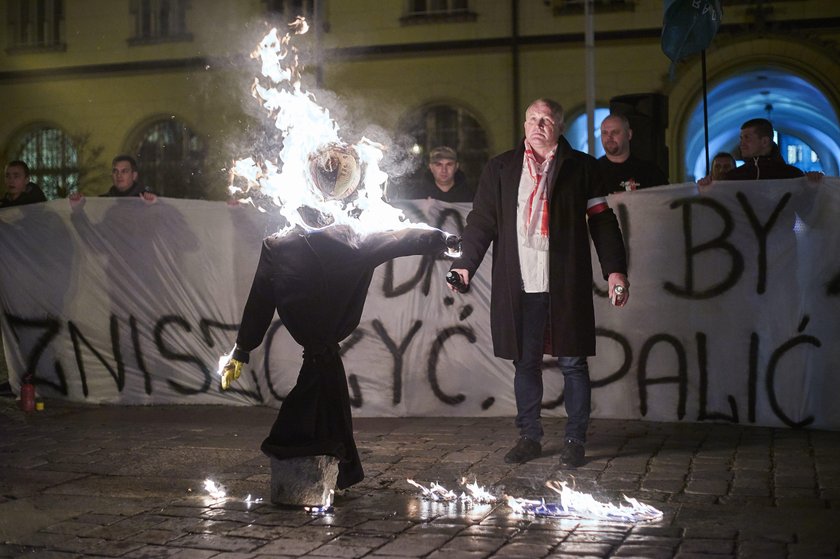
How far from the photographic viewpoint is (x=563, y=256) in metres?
6.64

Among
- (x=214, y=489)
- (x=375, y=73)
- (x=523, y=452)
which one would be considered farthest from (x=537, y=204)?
(x=375, y=73)

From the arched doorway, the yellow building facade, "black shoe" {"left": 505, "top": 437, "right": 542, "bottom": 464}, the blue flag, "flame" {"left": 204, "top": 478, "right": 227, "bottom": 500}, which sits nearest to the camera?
"flame" {"left": 204, "top": 478, "right": 227, "bottom": 500}

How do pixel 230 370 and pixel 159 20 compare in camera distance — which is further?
pixel 159 20

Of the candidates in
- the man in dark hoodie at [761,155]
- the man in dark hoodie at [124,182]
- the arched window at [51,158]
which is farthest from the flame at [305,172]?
the arched window at [51,158]

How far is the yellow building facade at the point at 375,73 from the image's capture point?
23328mm

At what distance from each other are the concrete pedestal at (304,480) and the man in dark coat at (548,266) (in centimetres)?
137

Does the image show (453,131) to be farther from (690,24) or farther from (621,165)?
(621,165)

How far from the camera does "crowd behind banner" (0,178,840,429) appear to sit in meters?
7.92

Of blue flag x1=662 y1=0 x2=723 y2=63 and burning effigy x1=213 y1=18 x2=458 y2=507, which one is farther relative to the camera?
blue flag x1=662 y1=0 x2=723 y2=63

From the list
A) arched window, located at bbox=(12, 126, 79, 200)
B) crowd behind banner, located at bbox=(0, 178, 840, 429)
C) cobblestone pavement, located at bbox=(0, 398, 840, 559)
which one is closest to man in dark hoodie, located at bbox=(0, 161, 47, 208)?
crowd behind banner, located at bbox=(0, 178, 840, 429)

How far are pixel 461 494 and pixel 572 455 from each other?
3.17 feet

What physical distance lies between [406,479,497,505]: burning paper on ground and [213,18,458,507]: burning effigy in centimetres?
35

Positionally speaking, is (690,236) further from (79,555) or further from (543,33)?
(543,33)

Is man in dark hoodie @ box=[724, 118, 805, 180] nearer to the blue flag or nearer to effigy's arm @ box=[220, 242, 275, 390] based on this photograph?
the blue flag
